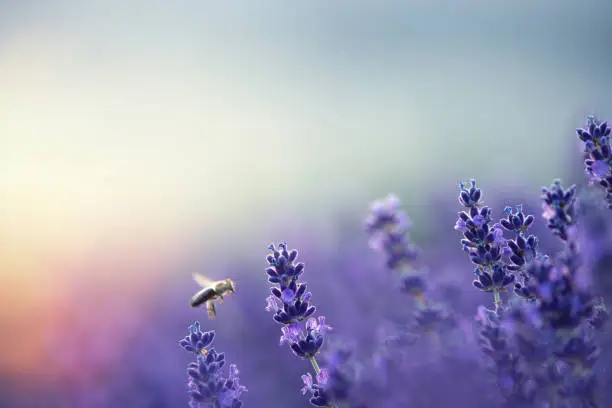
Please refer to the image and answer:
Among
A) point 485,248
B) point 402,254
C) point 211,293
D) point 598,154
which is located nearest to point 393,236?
point 402,254

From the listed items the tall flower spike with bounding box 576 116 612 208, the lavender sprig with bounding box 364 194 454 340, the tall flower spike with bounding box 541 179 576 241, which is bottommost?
the tall flower spike with bounding box 541 179 576 241

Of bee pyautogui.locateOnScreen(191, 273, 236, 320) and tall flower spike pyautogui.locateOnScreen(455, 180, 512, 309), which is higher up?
A: bee pyautogui.locateOnScreen(191, 273, 236, 320)

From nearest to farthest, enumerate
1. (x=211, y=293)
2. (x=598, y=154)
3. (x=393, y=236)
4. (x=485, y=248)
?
1. (x=598, y=154)
2. (x=485, y=248)
3. (x=211, y=293)
4. (x=393, y=236)

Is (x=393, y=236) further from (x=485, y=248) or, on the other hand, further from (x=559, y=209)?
(x=559, y=209)

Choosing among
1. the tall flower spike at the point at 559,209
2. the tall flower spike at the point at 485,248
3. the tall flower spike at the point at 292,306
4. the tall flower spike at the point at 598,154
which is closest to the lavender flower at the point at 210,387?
the tall flower spike at the point at 292,306

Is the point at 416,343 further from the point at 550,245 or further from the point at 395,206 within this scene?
the point at 550,245

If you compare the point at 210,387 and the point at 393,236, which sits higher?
the point at 393,236

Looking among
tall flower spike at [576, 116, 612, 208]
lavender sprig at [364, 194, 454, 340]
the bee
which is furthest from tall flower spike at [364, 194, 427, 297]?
tall flower spike at [576, 116, 612, 208]

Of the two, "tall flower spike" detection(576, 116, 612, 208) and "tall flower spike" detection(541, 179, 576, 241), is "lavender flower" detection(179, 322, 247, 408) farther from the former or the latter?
"tall flower spike" detection(576, 116, 612, 208)

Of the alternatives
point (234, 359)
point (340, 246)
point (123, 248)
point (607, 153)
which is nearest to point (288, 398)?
point (234, 359)
